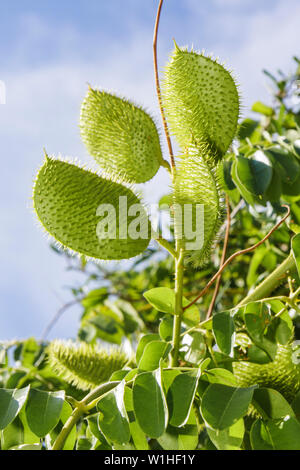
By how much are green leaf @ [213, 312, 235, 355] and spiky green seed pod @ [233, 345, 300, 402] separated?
22cm

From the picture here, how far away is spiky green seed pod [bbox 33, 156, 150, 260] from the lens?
2076mm

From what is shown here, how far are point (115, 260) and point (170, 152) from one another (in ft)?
1.60

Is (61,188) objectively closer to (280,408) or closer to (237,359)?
(237,359)

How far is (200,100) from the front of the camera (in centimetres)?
219

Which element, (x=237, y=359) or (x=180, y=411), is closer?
(x=180, y=411)

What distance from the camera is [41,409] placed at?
6.01 feet

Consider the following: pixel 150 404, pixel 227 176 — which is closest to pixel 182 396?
pixel 150 404

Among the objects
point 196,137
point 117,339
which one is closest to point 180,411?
point 196,137

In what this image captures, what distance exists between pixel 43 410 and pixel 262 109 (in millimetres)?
2803

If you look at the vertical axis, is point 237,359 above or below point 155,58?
below

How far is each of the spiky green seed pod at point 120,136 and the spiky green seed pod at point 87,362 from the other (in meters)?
0.92

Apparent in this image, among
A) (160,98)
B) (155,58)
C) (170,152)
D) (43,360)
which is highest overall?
(155,58)

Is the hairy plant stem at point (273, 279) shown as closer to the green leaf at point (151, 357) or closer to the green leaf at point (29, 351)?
the green leaf at point (151, 357)

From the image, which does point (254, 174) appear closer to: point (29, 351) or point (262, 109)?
point (262, 109)
